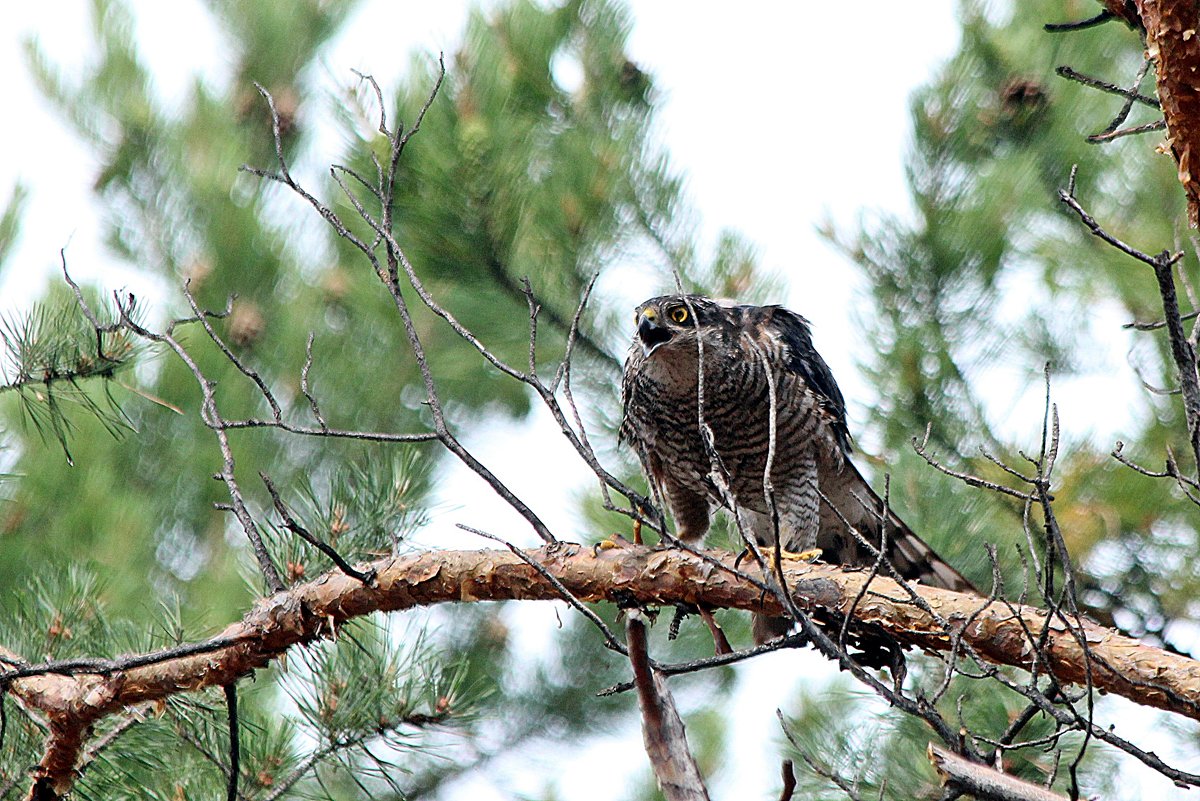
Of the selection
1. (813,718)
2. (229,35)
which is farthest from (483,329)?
(229,35)

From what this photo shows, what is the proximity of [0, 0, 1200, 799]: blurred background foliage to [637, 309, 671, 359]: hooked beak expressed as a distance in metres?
0.80

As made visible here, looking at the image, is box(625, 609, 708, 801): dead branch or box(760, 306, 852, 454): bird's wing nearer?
box(625, 609, 708, 801): dead branch

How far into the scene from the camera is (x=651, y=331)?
12.8ft

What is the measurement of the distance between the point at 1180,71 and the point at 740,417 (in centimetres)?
237

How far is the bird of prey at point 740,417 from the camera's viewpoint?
3973 millimetres

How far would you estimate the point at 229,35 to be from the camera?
7.45 m

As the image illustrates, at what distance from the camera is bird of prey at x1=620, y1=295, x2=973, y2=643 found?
397 centimetres

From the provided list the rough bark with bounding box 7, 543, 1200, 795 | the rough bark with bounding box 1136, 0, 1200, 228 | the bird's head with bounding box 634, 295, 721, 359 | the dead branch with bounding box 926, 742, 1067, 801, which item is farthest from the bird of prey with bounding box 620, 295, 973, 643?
the dead branch with bounding box 926, 742, 1067, 801

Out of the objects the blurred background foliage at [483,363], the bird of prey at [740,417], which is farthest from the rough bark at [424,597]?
the bird of prey at [740,417]

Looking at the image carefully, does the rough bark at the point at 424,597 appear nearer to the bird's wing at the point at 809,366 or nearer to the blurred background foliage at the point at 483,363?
the blurred background foliage at the point at 483,363

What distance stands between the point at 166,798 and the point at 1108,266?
3384 millimetres

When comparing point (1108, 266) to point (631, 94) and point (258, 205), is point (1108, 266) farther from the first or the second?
point (258, 205)

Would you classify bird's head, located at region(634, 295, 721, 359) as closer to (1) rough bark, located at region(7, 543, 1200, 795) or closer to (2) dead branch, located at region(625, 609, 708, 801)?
(1) rough bark, located at region(7, 543, 1200, 795)

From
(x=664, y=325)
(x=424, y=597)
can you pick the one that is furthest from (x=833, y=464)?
(x=424, y=597)
